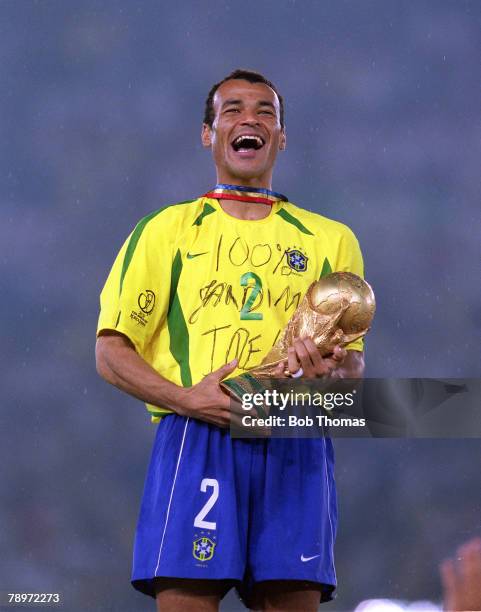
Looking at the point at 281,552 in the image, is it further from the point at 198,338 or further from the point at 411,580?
the point at 411,580

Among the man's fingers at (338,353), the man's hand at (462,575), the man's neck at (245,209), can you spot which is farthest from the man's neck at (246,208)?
the man's hand at (462,575)

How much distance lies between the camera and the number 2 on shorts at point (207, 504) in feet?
6.68

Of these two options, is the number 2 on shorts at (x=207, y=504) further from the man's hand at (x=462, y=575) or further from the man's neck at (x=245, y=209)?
the man's hand at (x=462, y=575)

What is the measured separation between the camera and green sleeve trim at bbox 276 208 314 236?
7.64 ft

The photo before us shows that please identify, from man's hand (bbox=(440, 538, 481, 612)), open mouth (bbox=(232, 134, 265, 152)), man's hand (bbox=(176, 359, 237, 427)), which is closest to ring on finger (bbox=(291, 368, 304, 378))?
man's hand (bbox=(176, 359, 237, 427))

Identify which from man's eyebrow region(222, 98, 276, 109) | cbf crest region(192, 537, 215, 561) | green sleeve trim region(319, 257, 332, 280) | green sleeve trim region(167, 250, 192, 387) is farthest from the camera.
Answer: man's eyebrow region(222, 98, 276, 109)

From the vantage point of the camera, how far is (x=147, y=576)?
6.63 ft

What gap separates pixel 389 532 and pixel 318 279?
8.11 feet

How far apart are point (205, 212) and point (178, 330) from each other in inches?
11.3

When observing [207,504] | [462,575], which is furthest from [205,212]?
[462,575]

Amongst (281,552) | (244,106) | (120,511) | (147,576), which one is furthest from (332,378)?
(120,511)

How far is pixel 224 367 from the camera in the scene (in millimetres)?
2080

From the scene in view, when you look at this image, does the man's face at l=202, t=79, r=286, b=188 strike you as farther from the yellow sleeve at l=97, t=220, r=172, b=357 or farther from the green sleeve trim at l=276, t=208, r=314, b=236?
the yellow sleeve at l=97, t=220, r=172, b=357

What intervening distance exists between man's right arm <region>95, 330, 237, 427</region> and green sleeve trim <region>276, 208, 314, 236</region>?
1.30ft
